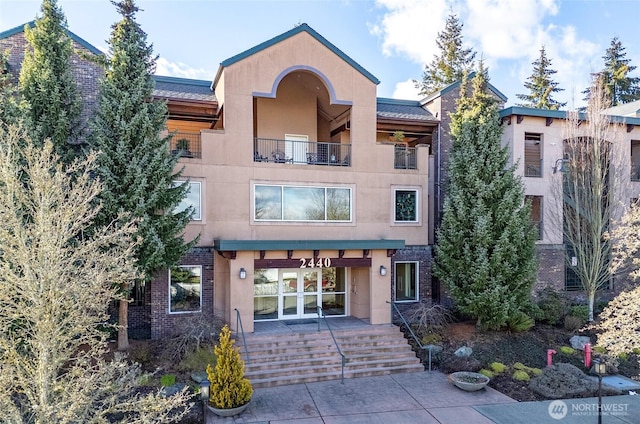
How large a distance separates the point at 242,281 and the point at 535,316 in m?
11.1

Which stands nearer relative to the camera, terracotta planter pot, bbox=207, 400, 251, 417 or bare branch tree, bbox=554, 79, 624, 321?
terracotta planter pot, bbox=207, 400, 251, 417

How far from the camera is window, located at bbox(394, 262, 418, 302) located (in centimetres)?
1639

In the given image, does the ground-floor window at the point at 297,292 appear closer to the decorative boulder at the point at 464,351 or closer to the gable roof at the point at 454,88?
the decorative boulder at the point at 464,351

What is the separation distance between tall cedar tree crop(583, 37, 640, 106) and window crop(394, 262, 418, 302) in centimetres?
2798

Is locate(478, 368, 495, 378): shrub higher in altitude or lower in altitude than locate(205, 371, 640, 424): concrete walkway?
higher

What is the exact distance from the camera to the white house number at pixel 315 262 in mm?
14164

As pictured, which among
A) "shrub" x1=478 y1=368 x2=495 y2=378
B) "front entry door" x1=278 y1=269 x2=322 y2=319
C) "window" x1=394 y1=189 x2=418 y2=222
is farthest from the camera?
"window" x1=394 y1=189 x2=418 y2=222

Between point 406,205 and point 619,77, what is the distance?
30197mm

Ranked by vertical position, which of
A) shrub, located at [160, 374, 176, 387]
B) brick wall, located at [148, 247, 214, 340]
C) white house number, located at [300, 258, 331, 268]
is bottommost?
shrub, located at [160, 374, 176, 387]

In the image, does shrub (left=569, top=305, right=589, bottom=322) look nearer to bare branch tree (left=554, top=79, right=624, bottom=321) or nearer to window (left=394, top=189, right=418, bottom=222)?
bare branch tree (left=554, top=79, right=624, bottom=321)

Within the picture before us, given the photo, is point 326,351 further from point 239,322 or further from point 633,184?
point 633,184

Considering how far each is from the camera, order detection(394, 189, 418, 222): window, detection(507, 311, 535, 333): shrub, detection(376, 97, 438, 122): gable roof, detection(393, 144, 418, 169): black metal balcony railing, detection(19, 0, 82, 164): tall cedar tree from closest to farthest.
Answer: detection(19, 0, 82, 164): tall cedar tree, detection(507, 311, 535, 333): shrub, detection(394, 189, 418, 222): window, detection(393, 144, 418, 169): black metal balcony railing, detection(376, 97, 438, 122): gable roof

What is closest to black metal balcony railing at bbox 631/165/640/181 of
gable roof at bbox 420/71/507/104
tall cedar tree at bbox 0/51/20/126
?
gable roof at bbox 420/71/507/104

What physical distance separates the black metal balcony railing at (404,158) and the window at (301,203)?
261 centimetres
